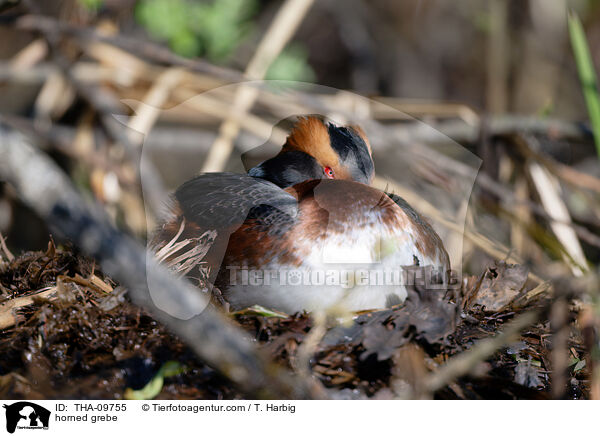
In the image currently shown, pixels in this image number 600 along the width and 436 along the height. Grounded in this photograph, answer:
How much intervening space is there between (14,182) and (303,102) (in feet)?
2.53

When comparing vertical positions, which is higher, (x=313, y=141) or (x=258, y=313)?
(x=313, y=141)

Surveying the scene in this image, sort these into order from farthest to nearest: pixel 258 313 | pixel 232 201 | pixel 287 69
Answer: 1. pixel 287 69
2. pixel 232 201
3. pixel 258 313

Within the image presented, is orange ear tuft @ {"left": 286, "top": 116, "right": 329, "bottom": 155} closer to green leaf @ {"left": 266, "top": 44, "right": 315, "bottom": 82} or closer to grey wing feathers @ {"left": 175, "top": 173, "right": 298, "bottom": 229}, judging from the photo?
grey wing feathers @ {"left": 175, "top": 173, "right": 298, "bottom": 229}

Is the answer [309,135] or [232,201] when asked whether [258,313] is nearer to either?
[232,201]

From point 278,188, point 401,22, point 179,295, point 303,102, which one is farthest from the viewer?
point 401,22

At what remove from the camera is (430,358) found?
1.05 m

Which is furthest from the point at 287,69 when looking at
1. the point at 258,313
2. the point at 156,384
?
the point at 156,384

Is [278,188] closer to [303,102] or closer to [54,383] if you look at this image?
[303,102]

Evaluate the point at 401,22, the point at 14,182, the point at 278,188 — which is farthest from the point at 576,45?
the point at 401,22

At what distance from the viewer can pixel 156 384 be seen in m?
1.03
